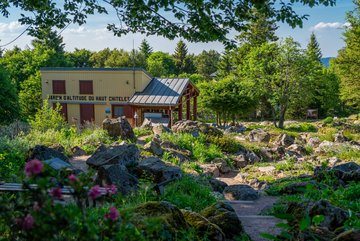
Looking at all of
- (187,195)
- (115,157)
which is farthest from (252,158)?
(187,195)

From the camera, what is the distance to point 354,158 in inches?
594

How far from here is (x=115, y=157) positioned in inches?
381

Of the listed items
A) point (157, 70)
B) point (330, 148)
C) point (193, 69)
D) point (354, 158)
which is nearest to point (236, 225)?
point (354, 158)

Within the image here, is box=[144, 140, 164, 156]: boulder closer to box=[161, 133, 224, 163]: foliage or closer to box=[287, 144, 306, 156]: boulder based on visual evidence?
box=[161, 133, 224, 163]: foliage

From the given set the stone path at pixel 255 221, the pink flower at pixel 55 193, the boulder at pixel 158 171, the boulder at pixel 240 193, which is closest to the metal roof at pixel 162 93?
the boulder at pixel 158 171

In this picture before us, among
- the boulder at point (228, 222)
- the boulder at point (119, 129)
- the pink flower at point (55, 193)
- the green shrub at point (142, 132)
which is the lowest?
the boulder at point (228, 222)

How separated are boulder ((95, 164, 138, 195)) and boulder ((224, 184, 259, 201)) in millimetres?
2552

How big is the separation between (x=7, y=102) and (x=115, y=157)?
12.7 meters

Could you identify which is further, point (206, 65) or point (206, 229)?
point (206, 65)

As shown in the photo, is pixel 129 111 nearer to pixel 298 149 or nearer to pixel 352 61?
pixel 298 149

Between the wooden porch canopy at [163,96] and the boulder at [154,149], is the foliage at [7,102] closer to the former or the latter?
the wooden porch canopy at [163,96]

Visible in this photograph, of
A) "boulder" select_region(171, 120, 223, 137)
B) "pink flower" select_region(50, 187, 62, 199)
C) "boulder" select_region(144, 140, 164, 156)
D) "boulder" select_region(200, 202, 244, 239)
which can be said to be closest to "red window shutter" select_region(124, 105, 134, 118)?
"boulder" select_region(171, 120, 223, 137)

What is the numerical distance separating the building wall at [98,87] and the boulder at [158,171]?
18.9m

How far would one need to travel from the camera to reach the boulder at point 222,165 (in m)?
14.2
